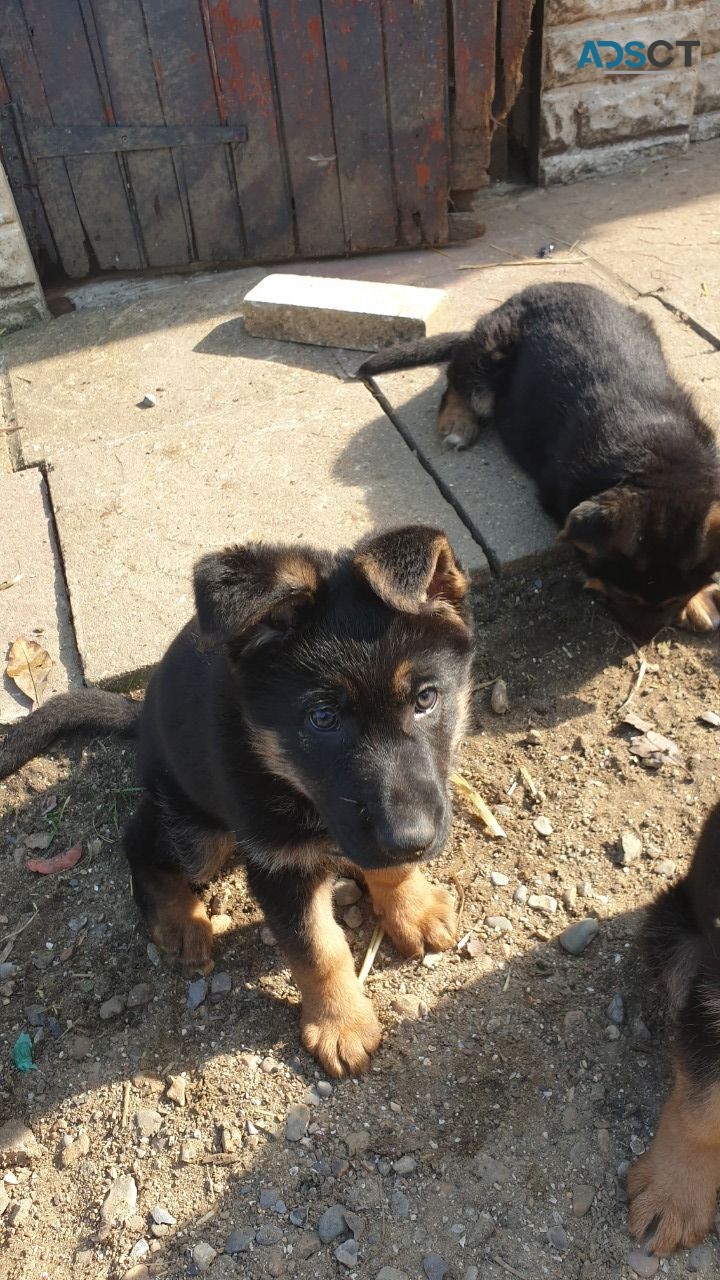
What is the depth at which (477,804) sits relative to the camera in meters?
3.40

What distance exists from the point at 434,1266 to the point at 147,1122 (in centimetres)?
84

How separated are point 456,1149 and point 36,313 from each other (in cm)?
515

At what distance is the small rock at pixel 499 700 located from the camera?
371 centimetres

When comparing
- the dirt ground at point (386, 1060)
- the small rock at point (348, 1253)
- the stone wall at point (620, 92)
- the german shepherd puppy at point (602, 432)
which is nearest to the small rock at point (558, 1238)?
the dirt ground at point (386, 1060)

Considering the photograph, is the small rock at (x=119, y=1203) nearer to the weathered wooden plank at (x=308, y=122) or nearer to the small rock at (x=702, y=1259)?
the small rock at (x=702, y=1259)

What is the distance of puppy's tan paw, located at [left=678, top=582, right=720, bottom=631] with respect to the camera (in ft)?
13.0

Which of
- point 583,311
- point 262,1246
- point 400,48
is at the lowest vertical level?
point 262,1246

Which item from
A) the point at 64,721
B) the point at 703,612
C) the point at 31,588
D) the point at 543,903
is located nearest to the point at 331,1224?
the point at 543,903

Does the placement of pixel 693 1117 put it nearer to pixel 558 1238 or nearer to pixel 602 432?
pixel 558 1238

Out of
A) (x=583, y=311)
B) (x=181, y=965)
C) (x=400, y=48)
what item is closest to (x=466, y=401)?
(x=583, y=311)

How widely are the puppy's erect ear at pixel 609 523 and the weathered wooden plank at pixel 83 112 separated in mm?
3895

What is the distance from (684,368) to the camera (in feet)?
16.0

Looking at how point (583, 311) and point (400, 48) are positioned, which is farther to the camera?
point (400, 48)

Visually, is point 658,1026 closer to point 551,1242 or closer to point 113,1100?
point 551,1242
